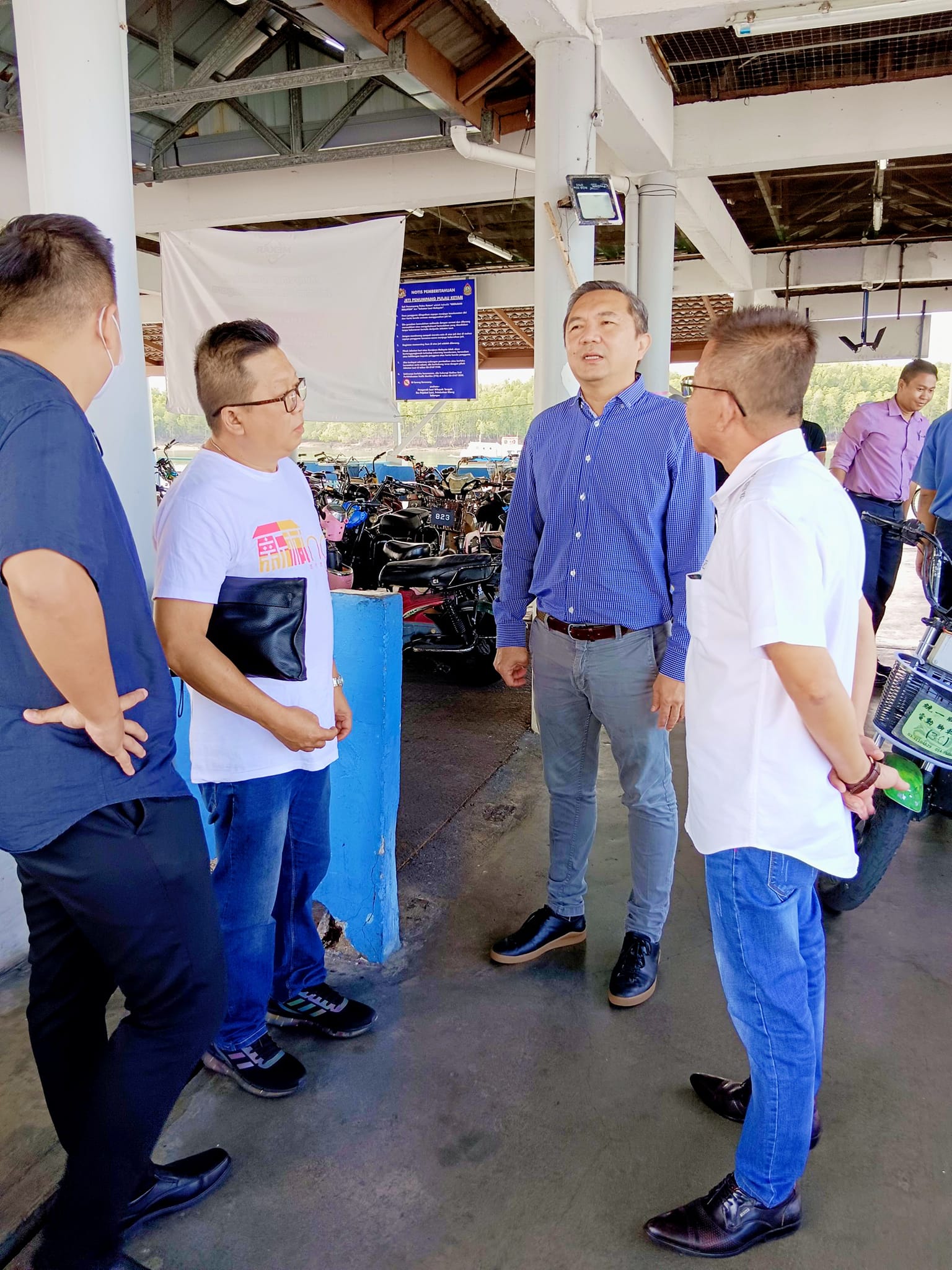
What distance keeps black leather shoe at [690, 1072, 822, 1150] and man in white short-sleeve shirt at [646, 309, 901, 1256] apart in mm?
336

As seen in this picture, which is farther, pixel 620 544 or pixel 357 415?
pixel 357 415

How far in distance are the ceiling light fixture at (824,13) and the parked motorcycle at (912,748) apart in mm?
2561

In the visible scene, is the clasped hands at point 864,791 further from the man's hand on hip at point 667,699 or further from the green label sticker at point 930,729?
the green label sticker at point 930,729

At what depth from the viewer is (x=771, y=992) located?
5.26ft

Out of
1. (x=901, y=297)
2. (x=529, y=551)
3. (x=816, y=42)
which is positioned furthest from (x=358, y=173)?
(x=901, y=297)

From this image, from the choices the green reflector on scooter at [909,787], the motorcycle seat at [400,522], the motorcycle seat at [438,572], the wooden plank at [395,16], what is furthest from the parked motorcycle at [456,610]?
the green reflector on scooter at [909,787]

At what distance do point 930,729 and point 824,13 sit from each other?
325 cm

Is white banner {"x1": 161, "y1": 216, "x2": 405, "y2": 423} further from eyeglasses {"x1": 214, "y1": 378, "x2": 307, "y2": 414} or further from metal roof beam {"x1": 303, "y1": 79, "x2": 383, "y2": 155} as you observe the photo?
eyeglasses {"x1": 214, "y1": 378, "x2": 307, "y2": 414}

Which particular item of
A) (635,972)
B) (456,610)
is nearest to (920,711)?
(635,972)

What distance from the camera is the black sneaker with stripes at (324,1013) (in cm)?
231

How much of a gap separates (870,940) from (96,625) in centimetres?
252

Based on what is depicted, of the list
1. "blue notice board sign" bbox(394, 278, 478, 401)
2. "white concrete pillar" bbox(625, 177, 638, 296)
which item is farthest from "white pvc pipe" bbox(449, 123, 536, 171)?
"blue notice board sign" bbox(394, 278, 478, 401)

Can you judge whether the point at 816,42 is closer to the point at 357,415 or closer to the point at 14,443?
the point at 357,415

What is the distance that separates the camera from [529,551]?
2693mm
